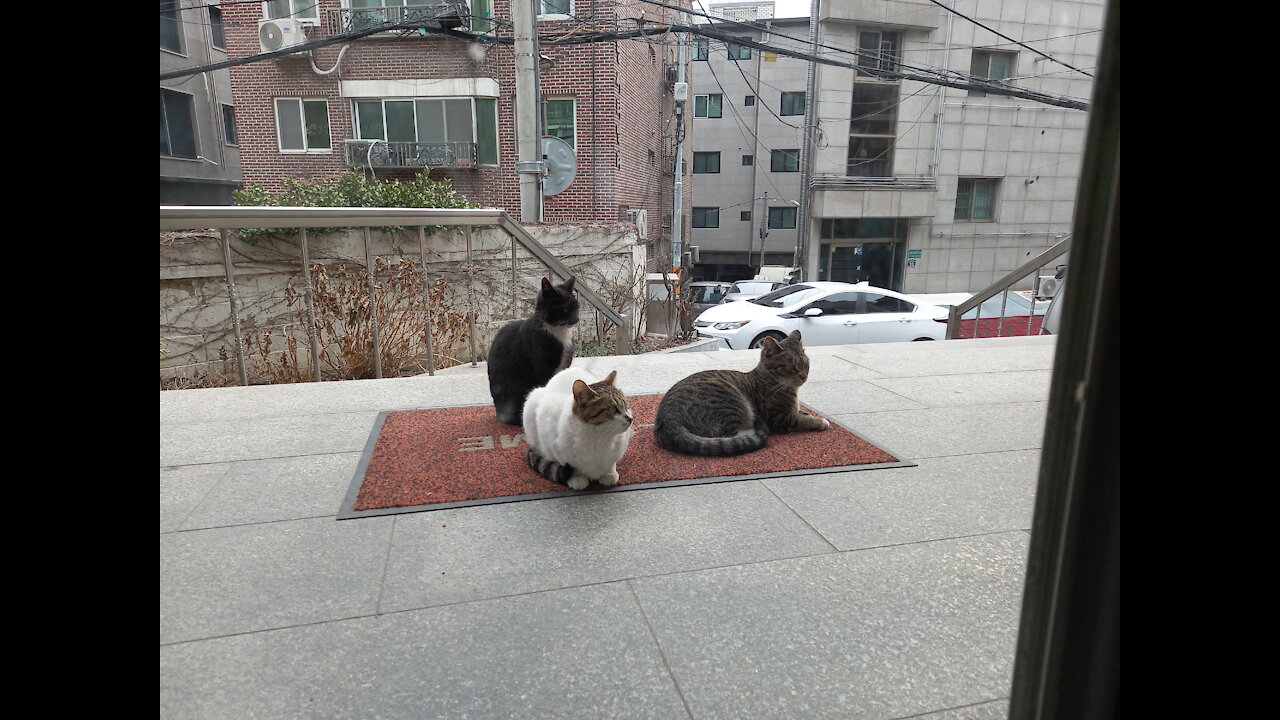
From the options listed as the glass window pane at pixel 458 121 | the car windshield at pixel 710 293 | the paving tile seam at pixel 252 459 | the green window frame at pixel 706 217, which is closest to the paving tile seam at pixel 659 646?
the paving tile seam at pixel 252 459

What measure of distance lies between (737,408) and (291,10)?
14.2 m

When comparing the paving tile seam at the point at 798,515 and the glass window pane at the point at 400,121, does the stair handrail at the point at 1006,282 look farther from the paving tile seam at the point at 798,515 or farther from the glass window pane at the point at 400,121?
the glass window pane at the point at 400,121

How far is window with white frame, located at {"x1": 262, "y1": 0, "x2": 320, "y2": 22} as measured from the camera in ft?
40.7

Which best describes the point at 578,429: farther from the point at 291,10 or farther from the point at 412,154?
the point at 291,10

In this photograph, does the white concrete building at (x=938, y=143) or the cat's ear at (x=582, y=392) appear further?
the white concrete building at (x=938, y=143)

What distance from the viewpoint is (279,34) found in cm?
1195

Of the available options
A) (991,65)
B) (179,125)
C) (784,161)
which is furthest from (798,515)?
(784,161)

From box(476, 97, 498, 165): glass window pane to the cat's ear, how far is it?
11.7 metres

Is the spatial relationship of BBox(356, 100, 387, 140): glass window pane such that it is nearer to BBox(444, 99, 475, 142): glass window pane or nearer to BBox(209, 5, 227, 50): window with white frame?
BBox(444, 99, 475, 142): glass window pane

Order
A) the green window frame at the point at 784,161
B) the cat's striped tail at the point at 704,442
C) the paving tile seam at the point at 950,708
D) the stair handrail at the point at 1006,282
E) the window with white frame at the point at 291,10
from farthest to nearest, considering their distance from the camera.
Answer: the green window frame at the point at 784,161 → the window with white frame at the point at 291,10 → the stair handrail at the point at 1006,282 → the cat's striped tail at the point at 704,442 → the paving tile seam at the point at 950,708

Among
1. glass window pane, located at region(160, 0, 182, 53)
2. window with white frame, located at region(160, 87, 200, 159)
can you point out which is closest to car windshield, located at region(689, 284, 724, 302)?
window with white frame, located at region(160, 87, 200, 159)

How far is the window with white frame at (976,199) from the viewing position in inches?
834

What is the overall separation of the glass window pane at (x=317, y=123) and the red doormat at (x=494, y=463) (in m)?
12.2
